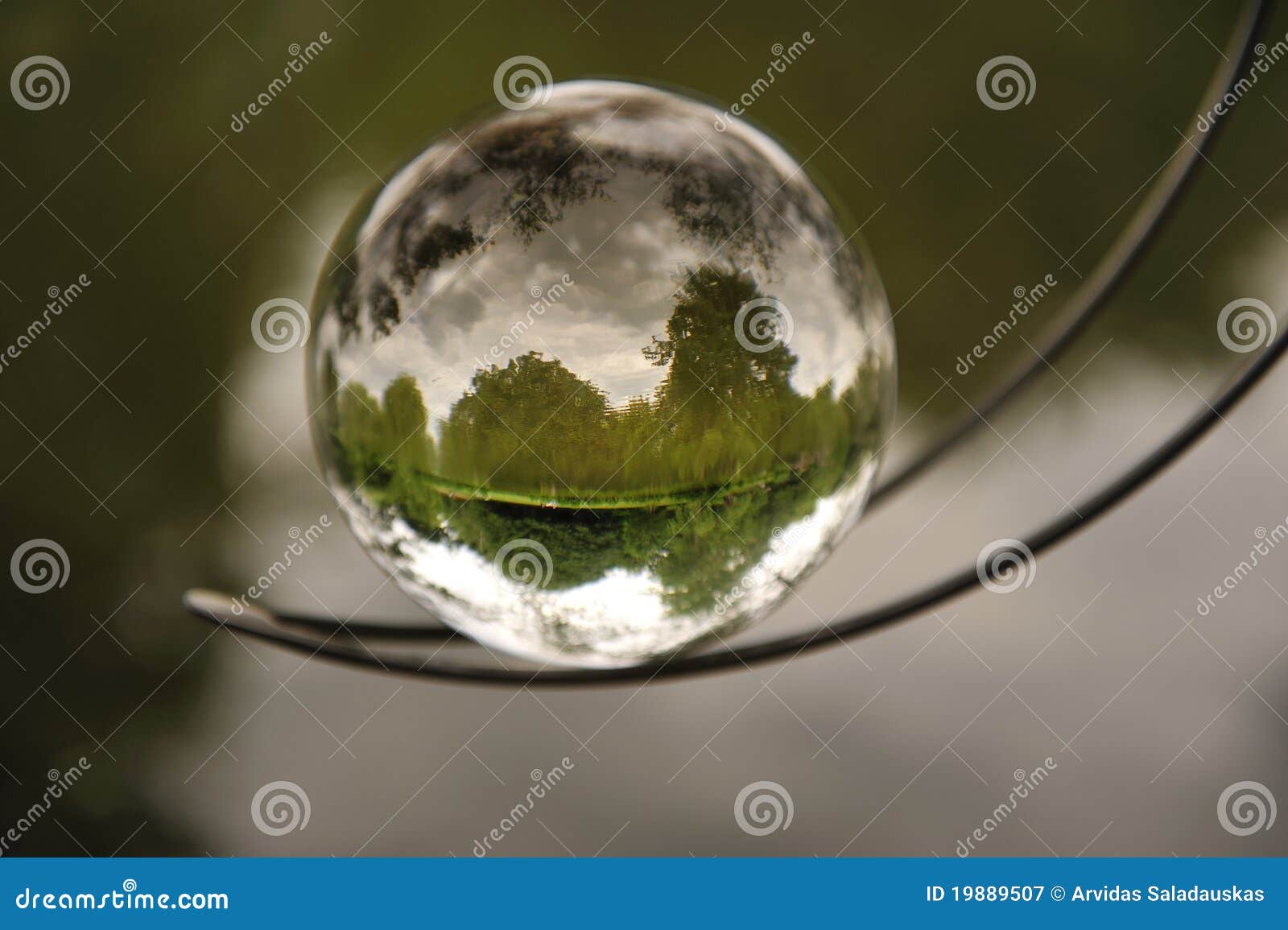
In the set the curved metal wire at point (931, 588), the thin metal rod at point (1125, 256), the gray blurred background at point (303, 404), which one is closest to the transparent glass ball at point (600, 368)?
the curved metal wire at point (931, 588)

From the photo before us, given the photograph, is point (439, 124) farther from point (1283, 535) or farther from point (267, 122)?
point (1283, 535)

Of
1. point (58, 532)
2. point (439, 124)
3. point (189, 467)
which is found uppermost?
point (439, 124)

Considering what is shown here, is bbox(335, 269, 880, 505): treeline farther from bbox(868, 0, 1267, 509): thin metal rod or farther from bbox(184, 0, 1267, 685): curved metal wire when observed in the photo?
bbox(868, 0, 1267, 509): thin metal rod

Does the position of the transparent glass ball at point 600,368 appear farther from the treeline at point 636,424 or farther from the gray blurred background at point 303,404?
the gray blurred background at point 303,404

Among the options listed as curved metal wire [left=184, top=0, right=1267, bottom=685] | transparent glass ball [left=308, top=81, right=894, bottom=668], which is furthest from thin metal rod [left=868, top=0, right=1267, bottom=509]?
transparent glass ball [left=308, top=81, right=894, bottom=668]

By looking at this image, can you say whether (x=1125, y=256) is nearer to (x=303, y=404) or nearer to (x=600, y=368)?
(x=600, y=368)

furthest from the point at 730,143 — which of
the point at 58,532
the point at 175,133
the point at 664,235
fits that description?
the point at 58,532
